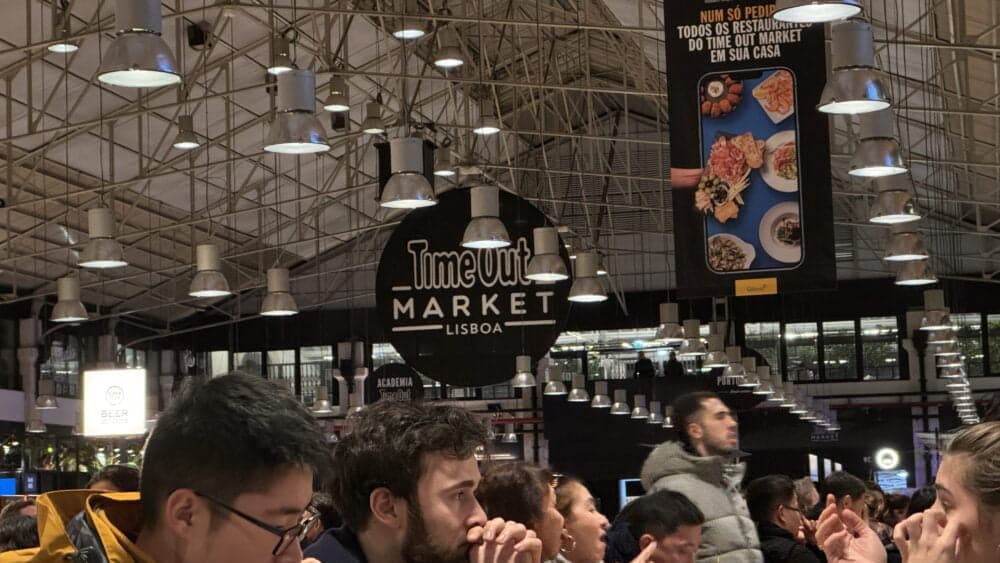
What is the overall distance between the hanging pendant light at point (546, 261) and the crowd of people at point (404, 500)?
6.00 metres

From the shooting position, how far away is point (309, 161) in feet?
87.7

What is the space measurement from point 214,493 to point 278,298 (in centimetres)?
1313

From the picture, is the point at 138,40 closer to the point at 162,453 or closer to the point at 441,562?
the point at 441,562

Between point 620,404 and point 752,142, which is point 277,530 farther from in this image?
point 620,404

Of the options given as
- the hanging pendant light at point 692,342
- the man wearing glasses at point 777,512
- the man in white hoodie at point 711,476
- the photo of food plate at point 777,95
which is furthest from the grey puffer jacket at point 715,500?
the hanging pendant light at point 692,342

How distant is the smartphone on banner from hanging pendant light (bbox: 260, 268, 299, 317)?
22.3 ft

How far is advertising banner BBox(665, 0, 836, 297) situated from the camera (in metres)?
8.73

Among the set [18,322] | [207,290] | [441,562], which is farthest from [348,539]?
[18,322]

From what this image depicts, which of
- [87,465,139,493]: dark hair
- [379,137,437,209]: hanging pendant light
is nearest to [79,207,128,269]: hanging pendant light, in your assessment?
[379,137,437,209]: hanging pendant light

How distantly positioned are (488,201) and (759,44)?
3.12m

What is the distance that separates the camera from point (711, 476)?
5.54 metres

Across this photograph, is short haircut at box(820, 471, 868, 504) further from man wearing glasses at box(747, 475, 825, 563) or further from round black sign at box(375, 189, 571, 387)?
round black sign at box(375, 189, 571, 387)

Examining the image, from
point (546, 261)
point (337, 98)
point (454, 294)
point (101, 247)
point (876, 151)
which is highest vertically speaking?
point (337, 98)

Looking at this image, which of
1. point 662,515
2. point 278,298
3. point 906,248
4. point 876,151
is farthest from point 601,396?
point 662,515
